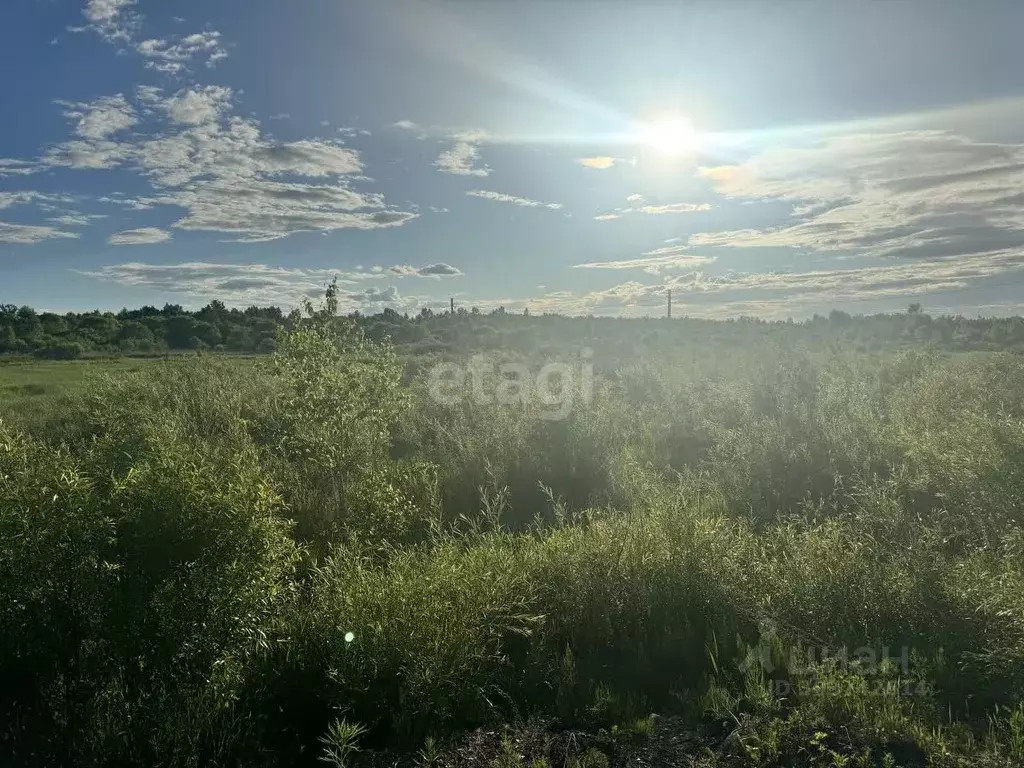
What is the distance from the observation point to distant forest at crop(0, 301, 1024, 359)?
39875 mm

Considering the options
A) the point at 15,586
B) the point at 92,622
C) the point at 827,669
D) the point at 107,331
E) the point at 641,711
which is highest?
the point at 107,331

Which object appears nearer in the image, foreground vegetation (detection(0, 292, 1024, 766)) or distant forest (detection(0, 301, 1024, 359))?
foreground vegetation (detection(0, 292, 1024, 766))

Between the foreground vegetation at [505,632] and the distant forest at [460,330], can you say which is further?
the distant forest at [460,330]

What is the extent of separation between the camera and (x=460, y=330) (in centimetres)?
4784

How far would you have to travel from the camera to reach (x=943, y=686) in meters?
4.23

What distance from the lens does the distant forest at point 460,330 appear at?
39.9 meters

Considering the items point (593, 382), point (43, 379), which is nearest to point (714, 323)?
point (593, 382)

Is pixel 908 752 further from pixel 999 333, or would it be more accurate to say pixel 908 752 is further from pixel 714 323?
pixel 714 323

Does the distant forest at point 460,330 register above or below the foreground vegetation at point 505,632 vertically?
above

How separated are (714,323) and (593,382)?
4615cm

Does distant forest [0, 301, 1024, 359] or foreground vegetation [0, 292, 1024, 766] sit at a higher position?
distant forest [0, 301, 1024, 359]

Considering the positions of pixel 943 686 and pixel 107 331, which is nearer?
pixel 943 686

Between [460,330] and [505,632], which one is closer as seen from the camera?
[505,632]

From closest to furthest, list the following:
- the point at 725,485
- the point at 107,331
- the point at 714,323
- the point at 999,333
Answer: the point at 725,485 < the point at 999,333 < the point at 107,331 < the point at 714,323
